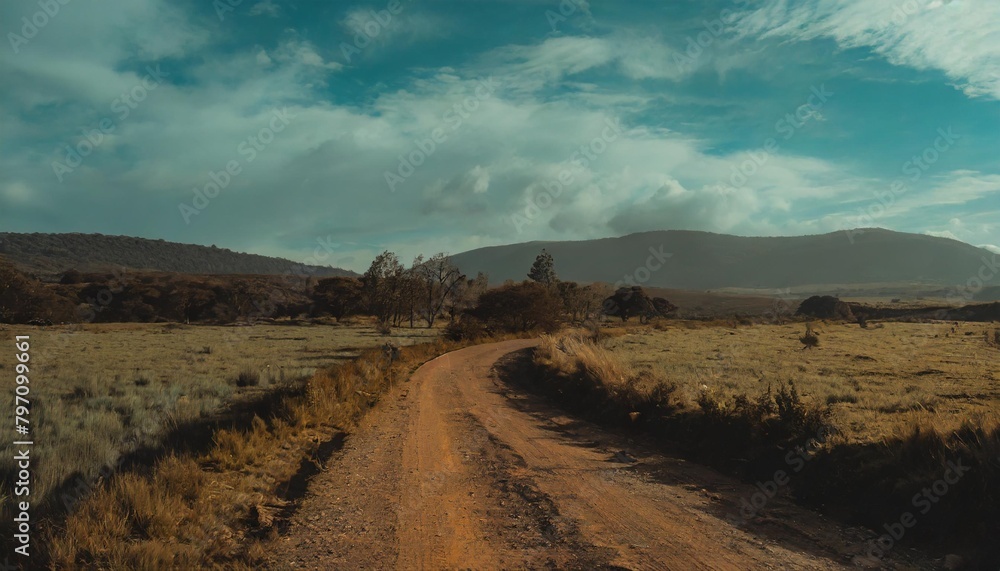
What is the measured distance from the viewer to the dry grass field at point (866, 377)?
9913 millimetres

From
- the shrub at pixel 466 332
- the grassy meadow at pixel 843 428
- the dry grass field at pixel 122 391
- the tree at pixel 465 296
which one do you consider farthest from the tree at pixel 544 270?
the grassy meadow at pixel 843 428

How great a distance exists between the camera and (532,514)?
6.52m

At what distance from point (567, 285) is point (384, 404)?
78.6 meters

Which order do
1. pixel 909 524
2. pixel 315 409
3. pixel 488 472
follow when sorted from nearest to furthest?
1. pixel 909 524
2. pixel 488 472
3. pixel 315 409

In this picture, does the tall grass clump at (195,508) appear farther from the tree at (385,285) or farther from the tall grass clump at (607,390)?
the tree at (385,285)

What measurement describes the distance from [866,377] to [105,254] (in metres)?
185

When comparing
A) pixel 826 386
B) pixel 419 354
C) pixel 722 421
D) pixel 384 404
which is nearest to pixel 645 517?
pixel 722 421

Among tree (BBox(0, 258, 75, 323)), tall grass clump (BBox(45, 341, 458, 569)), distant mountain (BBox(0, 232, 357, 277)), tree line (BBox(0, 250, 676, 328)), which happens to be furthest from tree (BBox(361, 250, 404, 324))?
distant mountain (BBox(0, 232, 357, 277))

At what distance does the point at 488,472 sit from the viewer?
331 inches

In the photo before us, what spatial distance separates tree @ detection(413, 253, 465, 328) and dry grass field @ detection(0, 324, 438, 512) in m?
37.4

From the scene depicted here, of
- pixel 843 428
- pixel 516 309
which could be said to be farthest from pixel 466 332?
pixel 843 428

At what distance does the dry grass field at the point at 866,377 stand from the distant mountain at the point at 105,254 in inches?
5538

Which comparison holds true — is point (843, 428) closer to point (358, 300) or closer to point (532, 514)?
point (532, 514)

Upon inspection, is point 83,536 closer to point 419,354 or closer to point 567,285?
point 419,354
